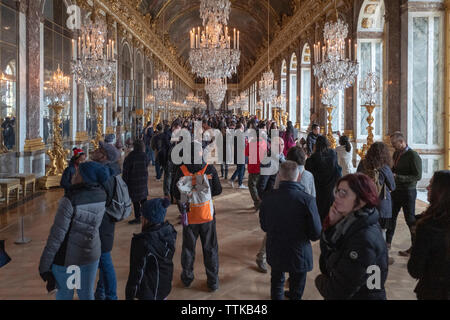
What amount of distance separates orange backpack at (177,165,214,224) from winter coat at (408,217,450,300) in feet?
7.54

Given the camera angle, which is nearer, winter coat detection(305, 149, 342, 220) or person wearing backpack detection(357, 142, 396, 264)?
person wearing backpack detection(357, 142, 396, 264)

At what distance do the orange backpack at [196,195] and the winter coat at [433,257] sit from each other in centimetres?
230

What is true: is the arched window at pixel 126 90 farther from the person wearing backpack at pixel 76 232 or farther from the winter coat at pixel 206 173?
the person wearing backpack at pixel 76 232

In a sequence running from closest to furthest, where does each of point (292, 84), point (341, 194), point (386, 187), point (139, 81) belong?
point (341, 194)
point (386, 187)
point (292, 84)
point (139, 81)

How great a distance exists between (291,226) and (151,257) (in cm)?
116

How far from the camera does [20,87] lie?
9516mm

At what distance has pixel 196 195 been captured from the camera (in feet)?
13.6

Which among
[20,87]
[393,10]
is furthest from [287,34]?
[20,87]

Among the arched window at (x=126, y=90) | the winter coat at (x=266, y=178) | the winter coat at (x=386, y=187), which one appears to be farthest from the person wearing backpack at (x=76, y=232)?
the arched window at (x=126, y=90)

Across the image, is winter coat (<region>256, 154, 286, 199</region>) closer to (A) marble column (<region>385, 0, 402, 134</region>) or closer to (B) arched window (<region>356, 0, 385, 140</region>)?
(A) marble column (<region>385, 0, 402, 134</region>)

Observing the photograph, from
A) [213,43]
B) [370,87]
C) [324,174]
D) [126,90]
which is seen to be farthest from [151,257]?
[126,90]

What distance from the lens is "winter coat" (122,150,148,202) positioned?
21.4ft

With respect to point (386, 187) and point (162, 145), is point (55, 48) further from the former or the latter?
point (386, 187)

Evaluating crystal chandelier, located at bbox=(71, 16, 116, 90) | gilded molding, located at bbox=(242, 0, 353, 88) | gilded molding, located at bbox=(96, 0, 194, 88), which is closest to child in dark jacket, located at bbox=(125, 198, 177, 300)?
crystal chandelier, located at bbox=(71, 16, 116, 90)
